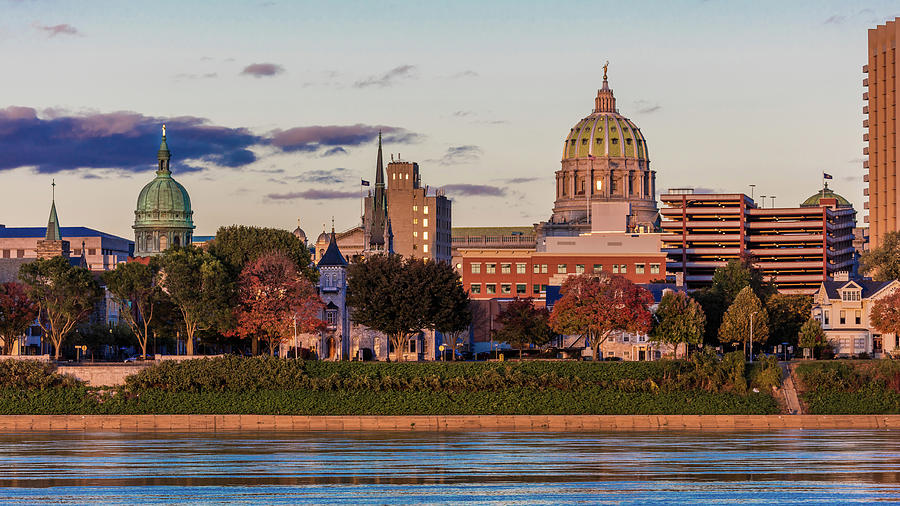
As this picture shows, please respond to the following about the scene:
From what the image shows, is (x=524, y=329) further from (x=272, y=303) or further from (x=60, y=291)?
(x=60, y=291)

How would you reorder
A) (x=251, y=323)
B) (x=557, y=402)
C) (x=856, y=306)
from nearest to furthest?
(x=557, y=402), (x=251, y=323), (x=856, y=306)

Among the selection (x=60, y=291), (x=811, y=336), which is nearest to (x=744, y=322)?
(x=811, y=336)

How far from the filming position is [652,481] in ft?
208

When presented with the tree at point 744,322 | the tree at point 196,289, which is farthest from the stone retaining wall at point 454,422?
the tree at point 744,322

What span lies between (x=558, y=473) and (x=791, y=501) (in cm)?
1257

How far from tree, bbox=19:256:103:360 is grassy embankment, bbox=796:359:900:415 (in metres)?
58.4

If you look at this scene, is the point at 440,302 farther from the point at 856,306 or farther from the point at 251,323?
the point at 856,306

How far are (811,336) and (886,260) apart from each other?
3656cm

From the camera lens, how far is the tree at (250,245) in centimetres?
13775

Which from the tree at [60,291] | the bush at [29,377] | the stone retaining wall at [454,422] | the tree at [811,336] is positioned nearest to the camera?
the stone retaining wall at [454,422]

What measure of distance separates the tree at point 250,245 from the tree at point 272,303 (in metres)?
6.13

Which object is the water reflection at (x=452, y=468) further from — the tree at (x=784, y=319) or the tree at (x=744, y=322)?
the tree at (x=784, y=319)

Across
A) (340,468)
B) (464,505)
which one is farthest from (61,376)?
(464,505)

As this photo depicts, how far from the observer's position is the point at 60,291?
123 meters
